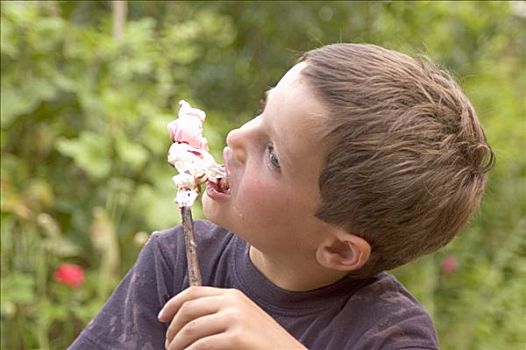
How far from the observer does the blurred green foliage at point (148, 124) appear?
124 inches

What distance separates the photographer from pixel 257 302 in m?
1.65

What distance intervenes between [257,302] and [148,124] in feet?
5.28

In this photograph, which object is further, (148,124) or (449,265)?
(449,265)

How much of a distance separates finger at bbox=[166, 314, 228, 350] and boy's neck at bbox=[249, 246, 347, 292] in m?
0.19

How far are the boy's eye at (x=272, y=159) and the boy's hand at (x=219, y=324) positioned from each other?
18 centimetres

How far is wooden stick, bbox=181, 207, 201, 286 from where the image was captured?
157cm

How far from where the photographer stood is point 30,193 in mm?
3203

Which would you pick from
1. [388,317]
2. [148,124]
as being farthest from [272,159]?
[148,124]

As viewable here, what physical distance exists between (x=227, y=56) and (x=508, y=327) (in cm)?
131

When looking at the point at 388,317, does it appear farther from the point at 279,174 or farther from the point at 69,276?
the point at 69,276

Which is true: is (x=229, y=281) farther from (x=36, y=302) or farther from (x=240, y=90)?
(x=240, y=90)

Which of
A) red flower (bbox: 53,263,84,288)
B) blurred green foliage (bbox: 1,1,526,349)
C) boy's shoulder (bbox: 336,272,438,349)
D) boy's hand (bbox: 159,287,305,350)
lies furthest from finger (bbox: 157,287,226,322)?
red flower (bbox: 53,263,84,288)

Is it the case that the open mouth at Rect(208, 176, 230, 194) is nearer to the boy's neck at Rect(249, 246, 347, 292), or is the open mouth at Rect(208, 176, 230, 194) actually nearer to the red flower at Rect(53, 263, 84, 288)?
the boy's neck at Rect(249, 246, 347, 292)

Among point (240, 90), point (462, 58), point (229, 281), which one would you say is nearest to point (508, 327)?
point (462, 58)
